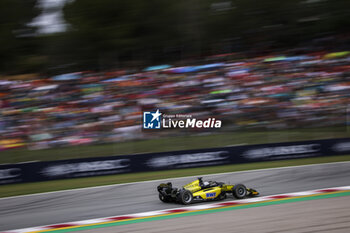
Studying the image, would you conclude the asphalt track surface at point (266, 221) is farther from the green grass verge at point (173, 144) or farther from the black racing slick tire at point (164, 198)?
the green grass verge at point (173, 144)

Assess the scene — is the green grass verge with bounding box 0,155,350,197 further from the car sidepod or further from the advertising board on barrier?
the car sidepod

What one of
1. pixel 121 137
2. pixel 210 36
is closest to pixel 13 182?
pixel 121 137

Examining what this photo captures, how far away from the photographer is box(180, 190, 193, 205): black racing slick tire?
23.2 feet

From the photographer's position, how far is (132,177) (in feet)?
34.5

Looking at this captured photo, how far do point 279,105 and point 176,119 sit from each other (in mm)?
3843

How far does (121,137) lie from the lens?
11.2 m

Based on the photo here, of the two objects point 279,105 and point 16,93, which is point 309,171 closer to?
point 279,105

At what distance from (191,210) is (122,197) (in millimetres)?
2048

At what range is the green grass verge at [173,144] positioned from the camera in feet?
35.0

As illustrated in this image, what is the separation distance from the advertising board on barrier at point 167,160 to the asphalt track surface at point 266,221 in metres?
4.78
